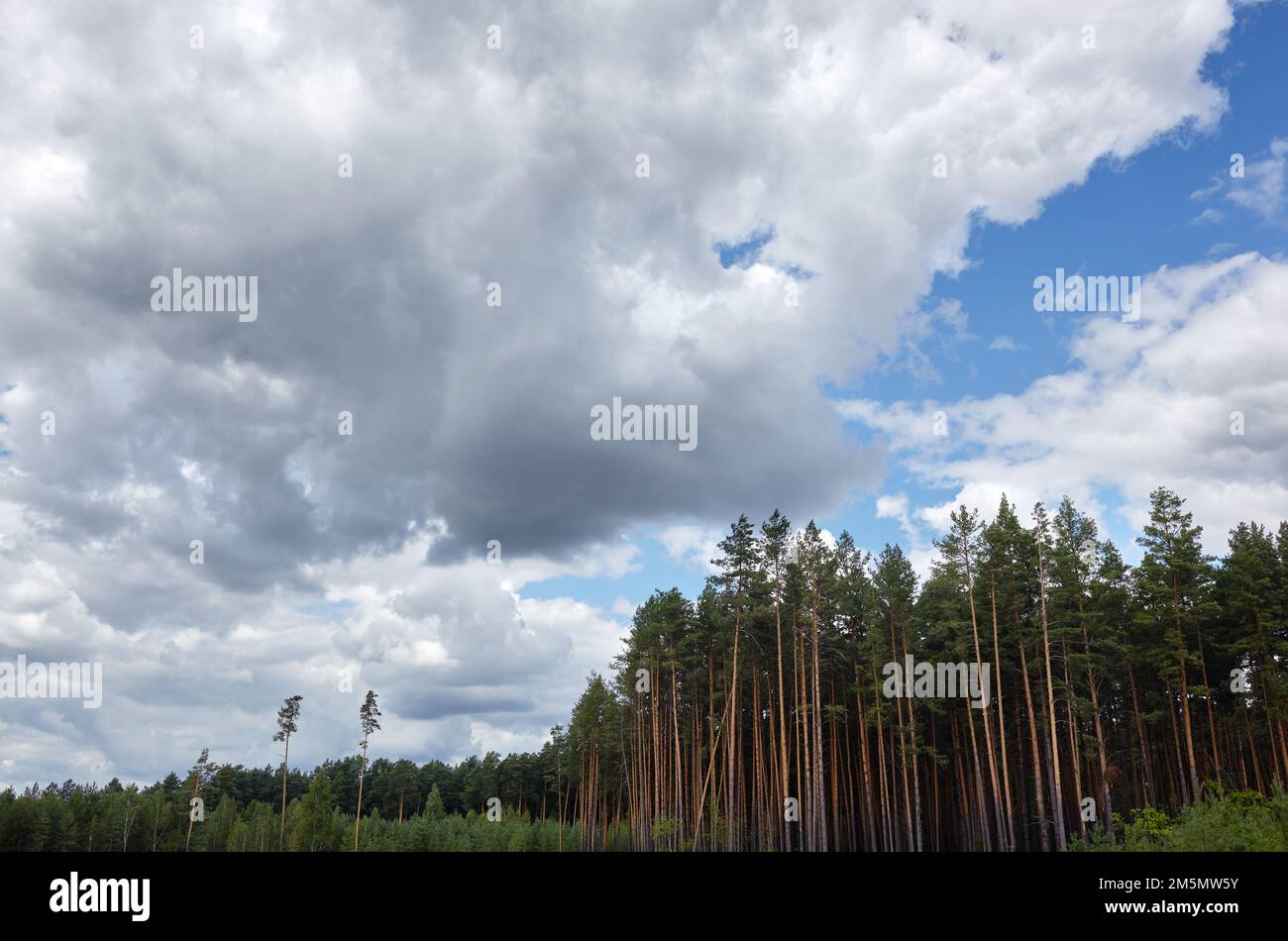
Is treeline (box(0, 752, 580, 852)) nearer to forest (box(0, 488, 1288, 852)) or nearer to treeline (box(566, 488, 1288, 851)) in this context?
forest (box(0, 488, 1288, 852))

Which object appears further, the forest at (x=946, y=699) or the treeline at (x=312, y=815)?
the treeline at (x=312, y=815)

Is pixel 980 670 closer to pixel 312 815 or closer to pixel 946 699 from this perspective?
pixel 946 699

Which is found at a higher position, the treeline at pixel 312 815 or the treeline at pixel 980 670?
the treeline at pixel 980 670

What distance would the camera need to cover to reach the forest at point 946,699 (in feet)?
166

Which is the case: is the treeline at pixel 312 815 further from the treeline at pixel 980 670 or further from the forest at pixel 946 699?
the treeline at pixel 980 670

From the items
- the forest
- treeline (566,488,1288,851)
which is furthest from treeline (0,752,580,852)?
treeline (566,488,1288,851)

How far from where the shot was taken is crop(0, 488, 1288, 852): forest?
50500mm

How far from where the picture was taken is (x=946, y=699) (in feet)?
201

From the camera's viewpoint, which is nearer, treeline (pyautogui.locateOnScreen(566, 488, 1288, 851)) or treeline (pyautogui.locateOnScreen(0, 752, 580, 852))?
treeline (pyautogui.locateOnScreen(566, 488, 1288, 851))

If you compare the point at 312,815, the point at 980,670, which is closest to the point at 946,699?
the point at 980,670

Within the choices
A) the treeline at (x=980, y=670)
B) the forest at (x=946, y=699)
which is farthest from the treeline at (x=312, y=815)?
the treeline at (x=980, y=670)
